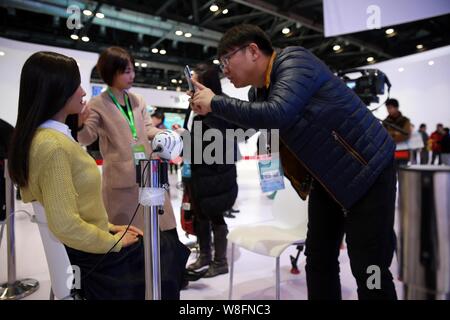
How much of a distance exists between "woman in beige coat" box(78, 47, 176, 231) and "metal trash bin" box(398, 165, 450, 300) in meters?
1.14

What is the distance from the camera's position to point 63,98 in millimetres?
878

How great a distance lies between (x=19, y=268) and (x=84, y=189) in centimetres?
181

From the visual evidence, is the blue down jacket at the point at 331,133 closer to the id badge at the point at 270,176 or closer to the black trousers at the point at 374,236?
the black trousers at the point at 374,236

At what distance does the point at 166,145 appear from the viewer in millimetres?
775

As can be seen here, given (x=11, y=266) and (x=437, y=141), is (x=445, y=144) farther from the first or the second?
(x=11, y=266)

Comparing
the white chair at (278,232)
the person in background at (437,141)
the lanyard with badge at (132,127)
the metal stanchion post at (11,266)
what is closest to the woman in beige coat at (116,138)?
the lanyard with badge at (132,127)

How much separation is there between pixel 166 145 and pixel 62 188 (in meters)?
0.30

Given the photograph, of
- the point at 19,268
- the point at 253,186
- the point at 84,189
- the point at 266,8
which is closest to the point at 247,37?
the point at 84,189

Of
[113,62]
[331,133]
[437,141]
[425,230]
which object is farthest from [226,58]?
[437,141]

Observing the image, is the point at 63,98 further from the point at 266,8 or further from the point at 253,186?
the point at 253,186

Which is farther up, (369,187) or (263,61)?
(263,61)

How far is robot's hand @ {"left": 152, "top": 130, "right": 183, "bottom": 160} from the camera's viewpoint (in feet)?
2.54

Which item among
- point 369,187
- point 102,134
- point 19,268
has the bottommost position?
point 19,268

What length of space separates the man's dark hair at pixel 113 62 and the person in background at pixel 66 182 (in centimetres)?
43
